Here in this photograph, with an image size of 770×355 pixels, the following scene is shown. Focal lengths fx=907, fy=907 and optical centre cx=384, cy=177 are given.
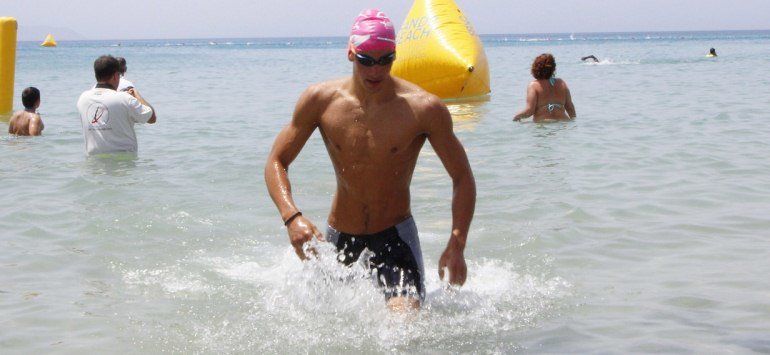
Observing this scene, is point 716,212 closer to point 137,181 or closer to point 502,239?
point 502,239

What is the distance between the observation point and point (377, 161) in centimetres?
381

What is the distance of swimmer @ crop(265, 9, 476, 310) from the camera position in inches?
143

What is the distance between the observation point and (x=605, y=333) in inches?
161

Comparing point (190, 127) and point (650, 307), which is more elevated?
point (650, 307)

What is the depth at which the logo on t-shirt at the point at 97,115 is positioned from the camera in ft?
26.1

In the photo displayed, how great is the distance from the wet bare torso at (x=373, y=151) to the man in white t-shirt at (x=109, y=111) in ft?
14.8

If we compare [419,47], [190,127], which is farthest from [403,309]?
[419,47]

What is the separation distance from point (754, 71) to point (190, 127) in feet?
51.1

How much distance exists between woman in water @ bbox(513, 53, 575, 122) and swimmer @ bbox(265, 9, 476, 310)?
7.16 m

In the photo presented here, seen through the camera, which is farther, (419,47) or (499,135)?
(419,47)

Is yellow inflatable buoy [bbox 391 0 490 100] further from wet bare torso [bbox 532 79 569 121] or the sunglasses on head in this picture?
the sunglasses on head

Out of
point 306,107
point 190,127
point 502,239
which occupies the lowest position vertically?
point 190,127

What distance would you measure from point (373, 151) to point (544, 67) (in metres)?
7.25

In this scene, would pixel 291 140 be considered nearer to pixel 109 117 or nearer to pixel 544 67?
pixel 109 117
